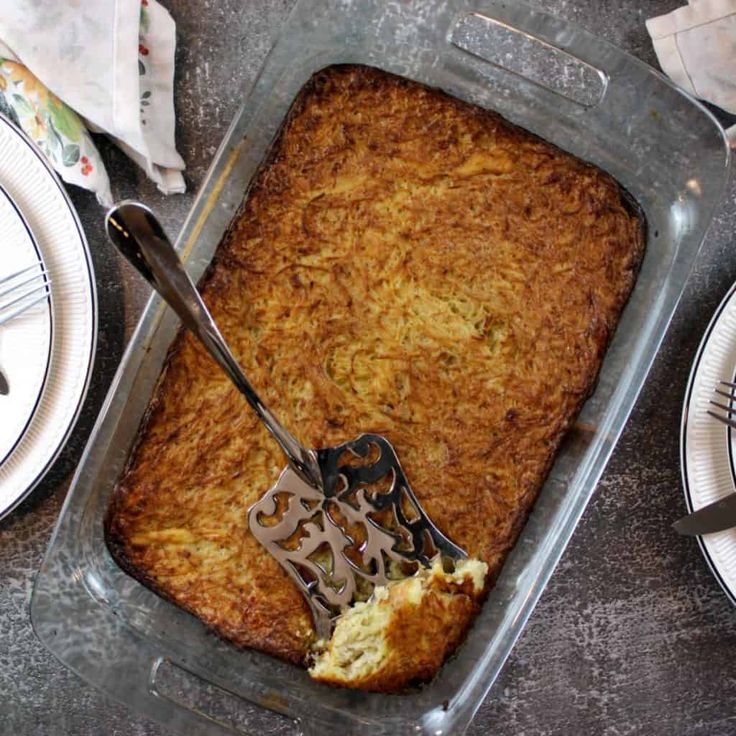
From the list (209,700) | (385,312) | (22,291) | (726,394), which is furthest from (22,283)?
(726,394)

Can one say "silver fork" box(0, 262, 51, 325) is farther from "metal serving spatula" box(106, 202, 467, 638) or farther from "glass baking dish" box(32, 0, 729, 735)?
"metal serving spatula" box(106, 202, 467, 638)

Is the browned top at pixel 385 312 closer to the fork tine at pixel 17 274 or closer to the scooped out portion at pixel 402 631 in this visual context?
the scooped out portion at pixel 402 631

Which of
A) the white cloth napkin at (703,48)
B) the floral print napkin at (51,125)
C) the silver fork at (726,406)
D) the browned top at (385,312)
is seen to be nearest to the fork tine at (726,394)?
the silver fork at (726,406)

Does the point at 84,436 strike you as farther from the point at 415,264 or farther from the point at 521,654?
the point at 521,654

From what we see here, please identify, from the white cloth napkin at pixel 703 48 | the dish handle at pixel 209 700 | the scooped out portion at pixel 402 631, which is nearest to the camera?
the scooped out portion at pixel 402 631

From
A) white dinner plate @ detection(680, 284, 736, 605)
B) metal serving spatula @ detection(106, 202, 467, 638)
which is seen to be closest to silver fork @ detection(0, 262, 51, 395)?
metal serving spatula @ detection(106, 202, 467, 638)

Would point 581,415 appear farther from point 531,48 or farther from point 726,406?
point 531,48
